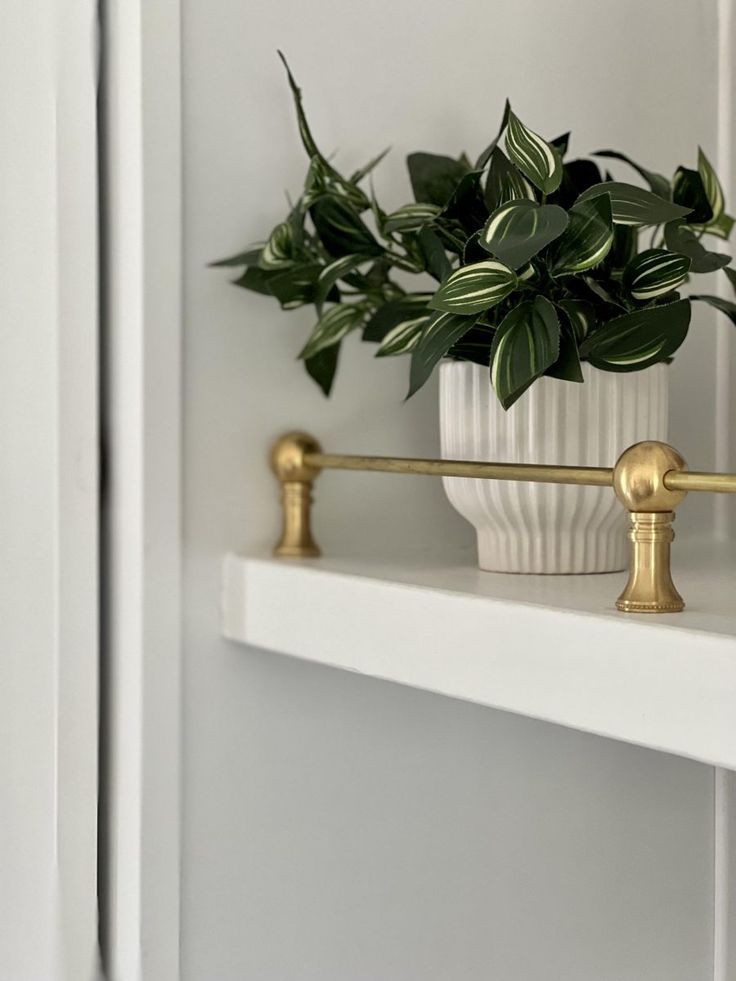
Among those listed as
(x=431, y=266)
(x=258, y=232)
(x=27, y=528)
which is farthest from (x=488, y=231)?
(x=27, y=528)

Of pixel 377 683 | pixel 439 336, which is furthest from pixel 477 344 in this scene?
pixel 377 683

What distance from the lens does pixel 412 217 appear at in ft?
2.55

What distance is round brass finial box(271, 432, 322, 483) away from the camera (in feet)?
2.76

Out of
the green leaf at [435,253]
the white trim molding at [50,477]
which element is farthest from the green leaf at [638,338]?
the white trim molding at [50,477]

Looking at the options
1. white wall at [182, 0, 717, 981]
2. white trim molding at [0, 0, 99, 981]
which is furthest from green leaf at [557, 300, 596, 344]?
white trim molding at [0, 0, 99, 981]

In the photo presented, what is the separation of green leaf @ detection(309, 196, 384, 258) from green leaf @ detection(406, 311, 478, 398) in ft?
0.45

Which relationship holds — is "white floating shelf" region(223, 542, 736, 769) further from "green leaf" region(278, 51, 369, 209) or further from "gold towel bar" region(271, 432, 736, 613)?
"green leaf" region(278, 51, 369, 209)

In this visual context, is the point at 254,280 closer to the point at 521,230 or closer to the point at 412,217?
the point at 412,217

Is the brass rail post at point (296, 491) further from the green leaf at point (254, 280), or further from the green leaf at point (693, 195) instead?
the green leaf at point (693, 195)

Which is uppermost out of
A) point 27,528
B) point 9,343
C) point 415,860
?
point 9,343

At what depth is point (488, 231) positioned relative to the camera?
0.61 metres

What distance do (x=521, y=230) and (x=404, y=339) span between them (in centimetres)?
21

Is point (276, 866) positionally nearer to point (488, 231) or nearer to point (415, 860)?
point (415, 860)

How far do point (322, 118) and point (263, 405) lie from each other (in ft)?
0.71
